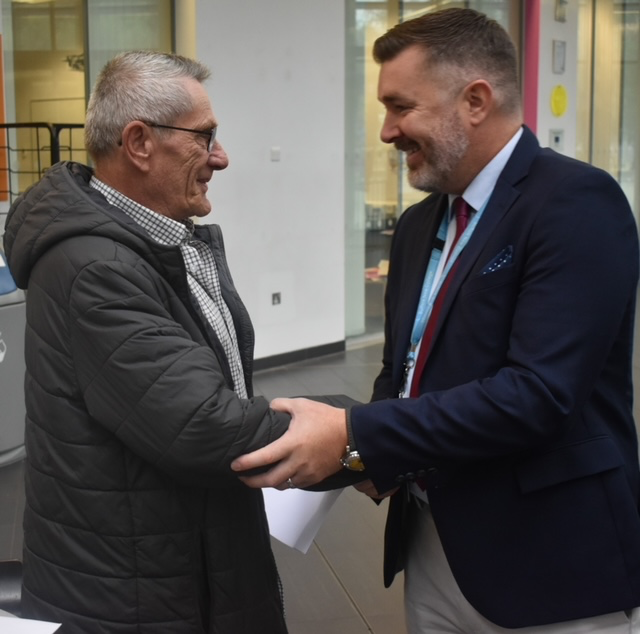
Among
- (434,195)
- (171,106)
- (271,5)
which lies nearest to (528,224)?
(434,195)

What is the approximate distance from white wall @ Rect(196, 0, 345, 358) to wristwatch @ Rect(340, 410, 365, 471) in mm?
5744

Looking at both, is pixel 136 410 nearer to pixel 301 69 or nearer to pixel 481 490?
pixel 481 490

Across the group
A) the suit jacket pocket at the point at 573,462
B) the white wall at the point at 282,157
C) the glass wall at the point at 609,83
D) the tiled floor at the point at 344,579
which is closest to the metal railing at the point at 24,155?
the white wall at the point at 282,157

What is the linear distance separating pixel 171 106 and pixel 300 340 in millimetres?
6551

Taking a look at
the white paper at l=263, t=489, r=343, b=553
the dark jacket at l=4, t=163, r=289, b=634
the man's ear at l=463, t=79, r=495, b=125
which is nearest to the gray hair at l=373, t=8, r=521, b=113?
the man's ear at l=463, t=79, r=495, b=125

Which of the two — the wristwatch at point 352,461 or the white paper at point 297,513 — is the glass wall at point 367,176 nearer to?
the white paper at point 297,513

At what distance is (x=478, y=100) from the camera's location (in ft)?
6.17

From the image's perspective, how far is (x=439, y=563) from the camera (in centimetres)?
207

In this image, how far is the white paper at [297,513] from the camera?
212 cm

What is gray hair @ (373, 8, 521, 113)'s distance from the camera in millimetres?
1869

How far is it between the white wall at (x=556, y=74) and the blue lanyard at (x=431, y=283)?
9.15 metres

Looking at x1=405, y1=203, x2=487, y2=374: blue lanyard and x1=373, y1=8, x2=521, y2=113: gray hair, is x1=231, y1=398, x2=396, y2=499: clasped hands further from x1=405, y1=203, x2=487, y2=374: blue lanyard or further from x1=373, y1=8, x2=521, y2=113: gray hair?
x1=373, y1=8, x2=521, y2=113: gray hair

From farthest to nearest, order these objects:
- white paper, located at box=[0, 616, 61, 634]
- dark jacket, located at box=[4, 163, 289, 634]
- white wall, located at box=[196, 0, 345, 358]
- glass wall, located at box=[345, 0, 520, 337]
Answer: glass wall, located at box=[345, 0, 520, 337], white wall, located at box=[196, 0, 345, 358], dark jacket, located at box=[4, 163, 289, 634], white paper, located at box=[0, 616, 61, 634]

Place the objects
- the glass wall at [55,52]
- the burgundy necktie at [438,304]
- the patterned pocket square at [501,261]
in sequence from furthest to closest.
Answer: the glass wall at [55,52], the burgundy necktie at [438,304], the patterned pocket square at [501,261]
